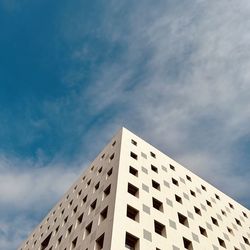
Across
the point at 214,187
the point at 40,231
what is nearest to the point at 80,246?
the point at 40,231

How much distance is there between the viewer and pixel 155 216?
2162 cm

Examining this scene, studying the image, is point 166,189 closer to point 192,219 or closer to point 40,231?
point 192,219

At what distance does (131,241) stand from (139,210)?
8.31 ft

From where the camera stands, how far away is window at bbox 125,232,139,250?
18422 millimetres

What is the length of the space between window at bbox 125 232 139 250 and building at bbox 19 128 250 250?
0.06 metres

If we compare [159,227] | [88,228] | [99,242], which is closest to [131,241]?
[99,242]

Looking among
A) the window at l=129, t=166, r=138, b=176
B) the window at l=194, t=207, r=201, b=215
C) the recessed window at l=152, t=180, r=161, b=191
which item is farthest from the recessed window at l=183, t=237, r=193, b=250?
the window at l=129, t=166, r=138, b=176

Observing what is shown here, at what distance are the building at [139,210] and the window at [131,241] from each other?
56mm

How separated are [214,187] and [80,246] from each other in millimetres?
19202

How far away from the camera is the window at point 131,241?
18.4 m

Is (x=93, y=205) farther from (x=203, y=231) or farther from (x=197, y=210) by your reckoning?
(x=197, y=210)

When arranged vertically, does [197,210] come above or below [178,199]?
below

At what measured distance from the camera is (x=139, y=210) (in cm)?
2097

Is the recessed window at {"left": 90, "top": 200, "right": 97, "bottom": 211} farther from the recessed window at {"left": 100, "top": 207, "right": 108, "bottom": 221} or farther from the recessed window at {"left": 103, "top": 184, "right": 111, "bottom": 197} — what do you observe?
the recessed window at {"left": 100, "top": 207, "right": 108, "bottom": 221}
